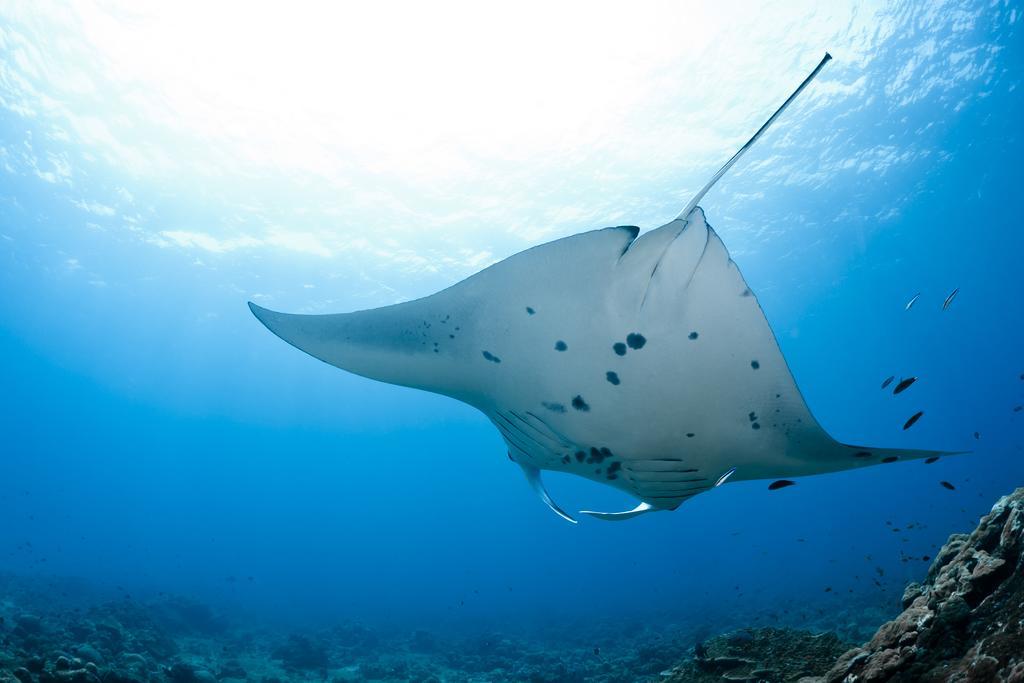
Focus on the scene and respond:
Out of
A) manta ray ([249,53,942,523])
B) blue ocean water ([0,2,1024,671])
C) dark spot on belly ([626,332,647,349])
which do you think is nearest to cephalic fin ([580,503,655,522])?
manta ray ([249,53,942,523])

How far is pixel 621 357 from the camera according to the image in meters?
2.98

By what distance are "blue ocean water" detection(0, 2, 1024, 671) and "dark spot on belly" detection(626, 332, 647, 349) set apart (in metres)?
13.2

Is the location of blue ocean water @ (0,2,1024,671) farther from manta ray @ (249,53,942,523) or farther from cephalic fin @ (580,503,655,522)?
manta ray @ (249,53,942,523)

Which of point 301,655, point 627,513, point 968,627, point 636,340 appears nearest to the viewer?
point 968,627

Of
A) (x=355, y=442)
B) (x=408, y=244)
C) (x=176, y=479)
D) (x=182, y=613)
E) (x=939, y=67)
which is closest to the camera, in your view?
(x=939, y=67)

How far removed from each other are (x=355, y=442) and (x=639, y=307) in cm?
5768

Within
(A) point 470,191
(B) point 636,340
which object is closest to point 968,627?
Result: (B) point 636,340

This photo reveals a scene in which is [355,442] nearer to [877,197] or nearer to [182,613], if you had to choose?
[182,613]

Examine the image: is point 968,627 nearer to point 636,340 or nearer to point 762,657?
point 636,340

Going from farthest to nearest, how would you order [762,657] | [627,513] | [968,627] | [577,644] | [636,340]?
[577,644], [762,657], [627,513], [636,340], [968,627]

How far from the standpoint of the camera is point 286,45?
14234mm

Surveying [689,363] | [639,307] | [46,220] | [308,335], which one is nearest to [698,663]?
[689,363]

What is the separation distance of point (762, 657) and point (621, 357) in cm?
316

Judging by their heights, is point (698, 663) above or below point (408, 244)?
below
